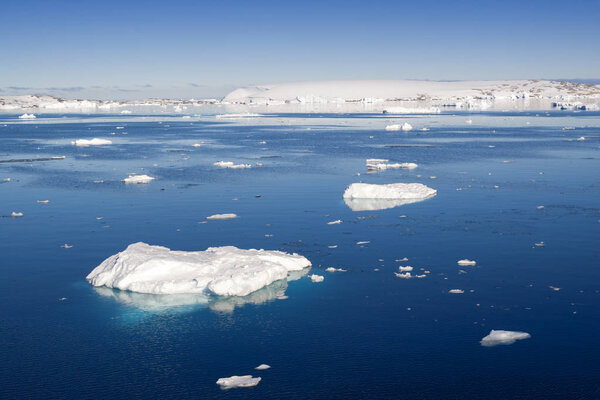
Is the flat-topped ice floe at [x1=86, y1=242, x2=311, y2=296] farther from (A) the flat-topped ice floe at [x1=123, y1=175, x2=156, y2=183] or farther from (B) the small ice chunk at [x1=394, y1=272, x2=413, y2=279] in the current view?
(A) the flat-topped ice floe at [x1=123, y1=175, x2=156, y2=183]

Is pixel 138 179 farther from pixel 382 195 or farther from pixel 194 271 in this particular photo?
pixel 194 271

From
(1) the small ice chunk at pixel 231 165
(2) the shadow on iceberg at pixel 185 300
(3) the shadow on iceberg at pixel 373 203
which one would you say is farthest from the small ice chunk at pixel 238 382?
(1) the small ice chunk at pixel 231 165

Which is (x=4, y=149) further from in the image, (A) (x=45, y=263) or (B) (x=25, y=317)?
(B) (x=25, y=317)

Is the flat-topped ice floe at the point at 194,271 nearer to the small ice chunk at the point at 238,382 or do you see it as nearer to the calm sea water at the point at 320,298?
the calm sea water at the point at 320,298

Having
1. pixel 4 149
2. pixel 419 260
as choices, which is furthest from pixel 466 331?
pixel 4 149

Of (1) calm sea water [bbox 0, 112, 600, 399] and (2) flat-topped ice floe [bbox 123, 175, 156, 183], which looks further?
(2) flat-topped ice floe [bbox 123, 175, 156, 183]

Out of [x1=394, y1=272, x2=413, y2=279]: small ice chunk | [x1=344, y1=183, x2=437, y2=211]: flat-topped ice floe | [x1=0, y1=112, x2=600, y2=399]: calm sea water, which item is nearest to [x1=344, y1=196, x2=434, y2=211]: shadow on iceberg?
[x1=344, y1=183, x2=437, y2=211]: flat-topped ice floe
